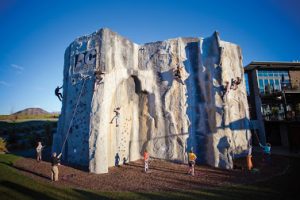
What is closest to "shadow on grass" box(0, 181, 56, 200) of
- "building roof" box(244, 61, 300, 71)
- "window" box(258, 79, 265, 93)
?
"building roof" box(244, 61, 300, 71)

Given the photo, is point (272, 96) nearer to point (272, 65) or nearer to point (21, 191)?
point (272, 65)

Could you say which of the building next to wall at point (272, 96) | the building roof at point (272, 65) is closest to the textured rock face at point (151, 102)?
the building roof at point (272, 65)

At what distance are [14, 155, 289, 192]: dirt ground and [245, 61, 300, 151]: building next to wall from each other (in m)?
10.7

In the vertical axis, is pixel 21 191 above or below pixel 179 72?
below

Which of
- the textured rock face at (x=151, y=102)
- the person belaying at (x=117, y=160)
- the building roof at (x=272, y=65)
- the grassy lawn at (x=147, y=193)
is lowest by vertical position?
the grassy lawn at (x=147, y=193)

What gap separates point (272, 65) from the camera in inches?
1048

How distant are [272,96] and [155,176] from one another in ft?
67.3

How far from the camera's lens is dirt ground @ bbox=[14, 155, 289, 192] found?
11.1 metres

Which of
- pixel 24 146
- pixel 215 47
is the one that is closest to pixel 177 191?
pixel 215 47

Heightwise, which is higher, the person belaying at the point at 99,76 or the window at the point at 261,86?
the window at the point at 261,86

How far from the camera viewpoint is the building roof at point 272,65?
2577 centimetres

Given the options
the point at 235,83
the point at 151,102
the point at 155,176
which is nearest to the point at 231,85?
the point at 235,83

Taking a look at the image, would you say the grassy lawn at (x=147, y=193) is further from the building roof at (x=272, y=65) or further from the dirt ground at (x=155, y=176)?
the building roof at (x=272, y=65)

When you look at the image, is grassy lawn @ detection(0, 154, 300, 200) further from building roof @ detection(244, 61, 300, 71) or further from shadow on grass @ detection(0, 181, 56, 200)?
building roof @ detection(244, 61, 300, 71)
